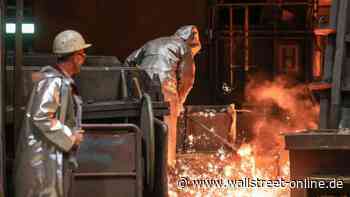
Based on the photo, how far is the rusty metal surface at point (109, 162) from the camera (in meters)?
5.47

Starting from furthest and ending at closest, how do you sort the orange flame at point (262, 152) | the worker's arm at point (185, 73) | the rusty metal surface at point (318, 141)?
1. the worker's arm at point (185, 73)
2. the orange flame at point (262, 152)
3. the rusty metal surface at point (318, 141)

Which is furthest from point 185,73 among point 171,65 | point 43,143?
point 43,143

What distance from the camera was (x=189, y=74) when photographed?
32.2 feet

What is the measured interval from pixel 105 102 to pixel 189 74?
3.84 metres

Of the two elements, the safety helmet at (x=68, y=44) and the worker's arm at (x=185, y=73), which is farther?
the worker's arm at (x=185, y=73)

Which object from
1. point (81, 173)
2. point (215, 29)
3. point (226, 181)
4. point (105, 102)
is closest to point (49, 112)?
point (81, 173)

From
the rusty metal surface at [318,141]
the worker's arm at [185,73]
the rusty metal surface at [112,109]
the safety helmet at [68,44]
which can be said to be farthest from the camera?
the worker's arm at [185,73]

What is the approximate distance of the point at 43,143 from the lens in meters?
4.62

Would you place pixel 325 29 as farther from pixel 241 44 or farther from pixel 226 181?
pixel 241 44

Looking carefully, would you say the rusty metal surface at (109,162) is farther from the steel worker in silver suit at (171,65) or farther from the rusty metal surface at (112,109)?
the steel worker in silver suit at (171,65)

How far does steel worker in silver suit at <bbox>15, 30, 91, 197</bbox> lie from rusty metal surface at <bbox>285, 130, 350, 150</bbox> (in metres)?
1.57

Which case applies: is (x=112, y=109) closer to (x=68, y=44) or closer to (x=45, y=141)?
(x=68, y=44)

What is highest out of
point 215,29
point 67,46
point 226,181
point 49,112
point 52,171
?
point 215,29

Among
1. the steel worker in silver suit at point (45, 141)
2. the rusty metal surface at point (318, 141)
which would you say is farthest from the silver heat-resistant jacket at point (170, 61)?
the steel worker in silver suit at point (45, 141)
